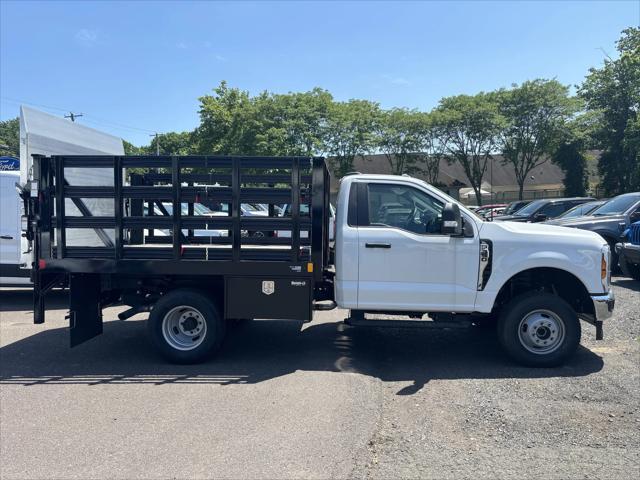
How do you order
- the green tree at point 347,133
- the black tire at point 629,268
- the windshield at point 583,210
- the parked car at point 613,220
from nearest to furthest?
the black tire at point 629,268 < the parked car at point 613,220 < the windshield at point 583,210 < the green tree at point 347,133

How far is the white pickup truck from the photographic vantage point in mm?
5969

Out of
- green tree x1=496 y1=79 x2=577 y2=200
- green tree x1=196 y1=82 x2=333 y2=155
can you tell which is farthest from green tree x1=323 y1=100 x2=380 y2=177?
green tree x1=496 y1=79 x2=577 y2=200

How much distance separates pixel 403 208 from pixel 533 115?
110 feet

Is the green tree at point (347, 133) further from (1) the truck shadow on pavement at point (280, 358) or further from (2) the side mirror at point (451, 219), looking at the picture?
(2) the side mirror at point (451, 219)

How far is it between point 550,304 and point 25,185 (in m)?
6.23

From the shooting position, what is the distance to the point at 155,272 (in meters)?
6.13

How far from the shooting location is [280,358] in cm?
647

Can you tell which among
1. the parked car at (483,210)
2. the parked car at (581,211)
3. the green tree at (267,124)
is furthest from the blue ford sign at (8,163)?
the green tree at (267,124)

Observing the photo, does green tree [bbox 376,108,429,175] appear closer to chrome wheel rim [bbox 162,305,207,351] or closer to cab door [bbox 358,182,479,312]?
cab door [bbox 358,182,479,312]

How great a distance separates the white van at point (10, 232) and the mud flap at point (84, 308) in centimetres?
382

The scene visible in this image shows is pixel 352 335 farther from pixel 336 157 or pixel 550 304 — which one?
pixel 336 157

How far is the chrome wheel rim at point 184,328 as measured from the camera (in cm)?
620

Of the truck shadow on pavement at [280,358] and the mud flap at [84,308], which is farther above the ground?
the mud flap at [84,308]

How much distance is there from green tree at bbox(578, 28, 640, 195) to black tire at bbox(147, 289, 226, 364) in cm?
2931
